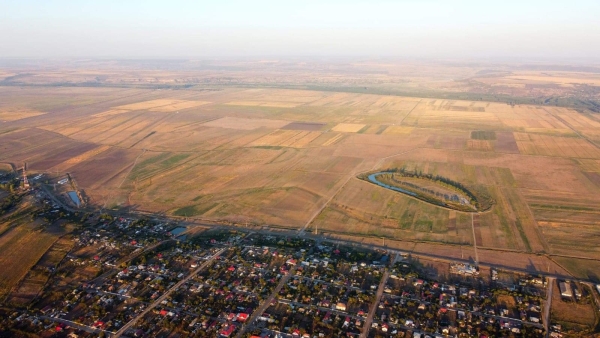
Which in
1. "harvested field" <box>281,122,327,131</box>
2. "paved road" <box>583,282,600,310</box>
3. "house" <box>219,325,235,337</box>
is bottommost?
"house" <box>219,325,235,337</box>

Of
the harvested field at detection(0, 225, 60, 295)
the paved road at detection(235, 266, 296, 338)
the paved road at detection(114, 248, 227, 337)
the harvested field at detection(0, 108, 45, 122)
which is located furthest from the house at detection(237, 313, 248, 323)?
the harvested field at detection(0, 108, 45, 122)

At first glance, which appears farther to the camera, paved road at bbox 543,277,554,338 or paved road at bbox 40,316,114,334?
paved road at bbox 40,316,114,334

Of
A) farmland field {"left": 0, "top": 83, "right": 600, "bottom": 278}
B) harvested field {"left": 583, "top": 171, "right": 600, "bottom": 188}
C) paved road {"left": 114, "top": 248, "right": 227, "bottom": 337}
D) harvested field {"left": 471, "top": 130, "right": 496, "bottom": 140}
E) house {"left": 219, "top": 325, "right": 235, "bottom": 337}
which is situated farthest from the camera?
harvested field {"left": 471, "top": 130, "right": 496, "bottom": 140}

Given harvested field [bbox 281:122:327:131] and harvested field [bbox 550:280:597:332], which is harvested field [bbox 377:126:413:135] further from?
harvested field [bbox 550:280:597:332]

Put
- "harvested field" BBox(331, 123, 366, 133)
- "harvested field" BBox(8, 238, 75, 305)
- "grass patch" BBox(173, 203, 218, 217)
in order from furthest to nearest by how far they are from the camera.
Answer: "harvested field" BBox(331, 123, 366, 133) → "grass patch" BBox(173, 203, 218, 217) → "harvested field" BBox(8, 238, 75, 305)

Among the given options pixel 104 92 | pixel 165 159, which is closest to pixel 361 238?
pixel 165 159

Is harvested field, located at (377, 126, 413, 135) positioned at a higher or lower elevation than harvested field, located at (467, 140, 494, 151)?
higher
